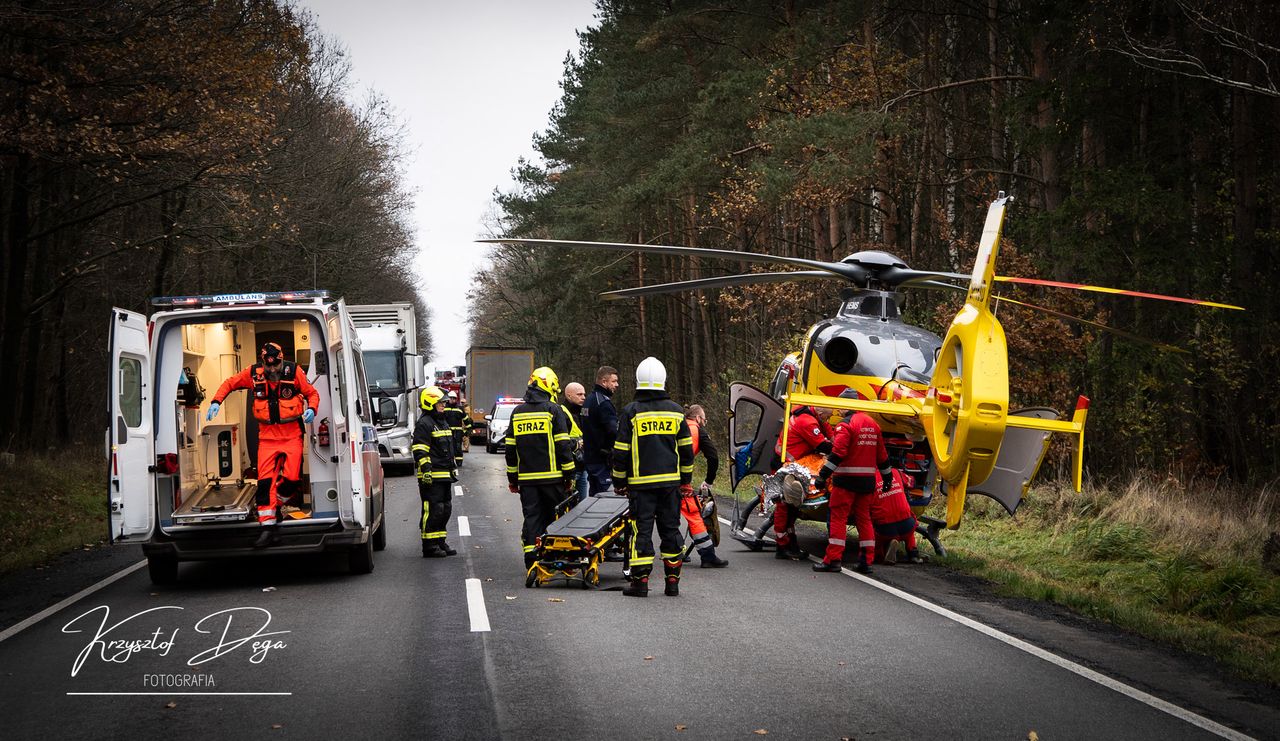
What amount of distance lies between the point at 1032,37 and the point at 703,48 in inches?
621

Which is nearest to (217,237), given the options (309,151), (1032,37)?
(309,151)

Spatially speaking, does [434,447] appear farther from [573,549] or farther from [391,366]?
[391,366]

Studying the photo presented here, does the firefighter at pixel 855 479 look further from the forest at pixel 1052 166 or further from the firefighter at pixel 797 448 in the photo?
the forest at pixel 1052 166

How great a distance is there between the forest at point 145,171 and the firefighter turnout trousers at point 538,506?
785 centimetres

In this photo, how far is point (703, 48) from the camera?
3441 centimetres

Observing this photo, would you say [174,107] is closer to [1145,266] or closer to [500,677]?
[500,677]

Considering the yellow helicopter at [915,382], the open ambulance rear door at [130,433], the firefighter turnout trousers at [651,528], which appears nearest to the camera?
the yellow helicopter at [915,382]

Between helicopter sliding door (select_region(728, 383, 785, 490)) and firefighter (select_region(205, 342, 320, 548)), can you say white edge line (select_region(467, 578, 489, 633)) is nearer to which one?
firefighter (select_region(205, 342, 320, 548))

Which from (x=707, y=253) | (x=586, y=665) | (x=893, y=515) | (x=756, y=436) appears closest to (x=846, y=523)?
(x=893, y=515)

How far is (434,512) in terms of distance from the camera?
1259cm

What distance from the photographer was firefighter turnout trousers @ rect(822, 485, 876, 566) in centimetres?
1139

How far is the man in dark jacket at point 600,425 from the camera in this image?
39.3 feet

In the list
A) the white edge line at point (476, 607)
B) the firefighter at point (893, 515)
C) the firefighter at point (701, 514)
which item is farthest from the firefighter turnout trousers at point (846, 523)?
the white edge line at point (476, 607)

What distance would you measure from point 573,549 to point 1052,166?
14.1m
